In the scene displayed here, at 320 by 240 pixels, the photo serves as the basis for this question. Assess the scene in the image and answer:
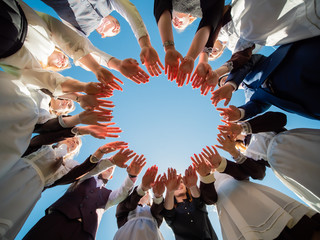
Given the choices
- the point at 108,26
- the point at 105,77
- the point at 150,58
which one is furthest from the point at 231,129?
the point at 108,26

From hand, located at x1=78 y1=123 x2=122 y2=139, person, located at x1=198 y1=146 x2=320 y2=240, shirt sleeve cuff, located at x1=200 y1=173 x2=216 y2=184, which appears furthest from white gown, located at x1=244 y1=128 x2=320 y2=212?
hand, located at x1=78 y1=123 x2=122 y2=139

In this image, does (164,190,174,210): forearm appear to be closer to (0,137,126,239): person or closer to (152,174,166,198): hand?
(152,174,166,198): hand

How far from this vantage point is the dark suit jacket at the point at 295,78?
0.91 meters

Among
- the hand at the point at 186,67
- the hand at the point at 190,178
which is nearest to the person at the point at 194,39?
the hand at the point at 186,67

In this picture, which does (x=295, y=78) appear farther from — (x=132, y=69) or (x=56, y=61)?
(x=56, y=61)

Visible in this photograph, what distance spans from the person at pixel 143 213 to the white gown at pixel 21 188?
102 centimetres

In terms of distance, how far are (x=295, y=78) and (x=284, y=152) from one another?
0.64 meters

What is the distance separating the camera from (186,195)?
7.07 ft

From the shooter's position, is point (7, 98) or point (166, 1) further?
point (166, 1)

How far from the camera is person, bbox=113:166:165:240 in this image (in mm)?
1711

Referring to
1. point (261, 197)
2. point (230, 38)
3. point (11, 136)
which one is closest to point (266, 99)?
point (230, 38)

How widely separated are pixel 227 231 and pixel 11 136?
1.99 metres

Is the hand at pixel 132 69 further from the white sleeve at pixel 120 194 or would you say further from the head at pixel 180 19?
the white sleeve at pixel 120 194

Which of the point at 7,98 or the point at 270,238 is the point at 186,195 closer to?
the point at 270,238
